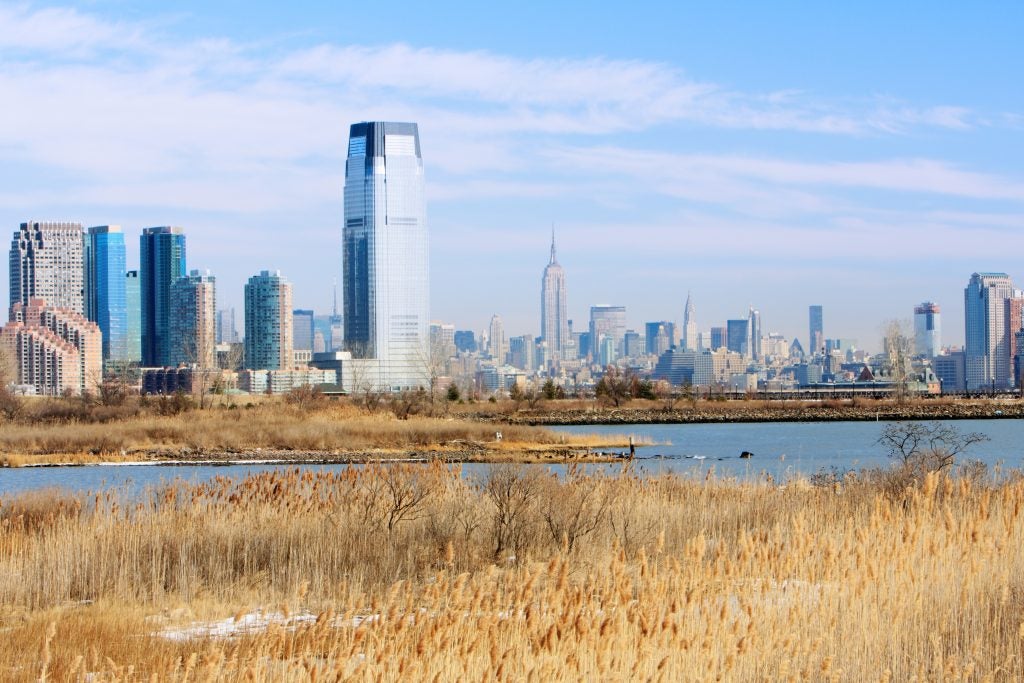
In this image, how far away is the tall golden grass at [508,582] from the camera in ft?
26.2

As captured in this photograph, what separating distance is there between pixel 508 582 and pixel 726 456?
4196 centimetres

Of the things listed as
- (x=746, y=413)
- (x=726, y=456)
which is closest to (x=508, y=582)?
(x=726, y=456)

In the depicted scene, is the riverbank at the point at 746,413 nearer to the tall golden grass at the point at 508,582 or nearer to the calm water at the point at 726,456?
the calm water at the point at 726,456

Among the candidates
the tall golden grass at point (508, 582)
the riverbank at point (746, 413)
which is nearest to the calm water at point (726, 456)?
the riverbank at point (746, 413)

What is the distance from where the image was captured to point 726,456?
51281mm

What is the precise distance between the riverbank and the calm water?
5.36 m

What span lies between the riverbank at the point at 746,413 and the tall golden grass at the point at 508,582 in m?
71.8

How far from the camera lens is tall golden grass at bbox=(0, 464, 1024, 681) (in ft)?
26.2

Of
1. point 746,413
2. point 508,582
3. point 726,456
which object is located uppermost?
point 508,582

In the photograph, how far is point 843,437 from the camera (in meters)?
67.5

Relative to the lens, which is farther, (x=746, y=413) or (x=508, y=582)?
(x=746, y=413)

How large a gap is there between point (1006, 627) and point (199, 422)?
5490 centimetres

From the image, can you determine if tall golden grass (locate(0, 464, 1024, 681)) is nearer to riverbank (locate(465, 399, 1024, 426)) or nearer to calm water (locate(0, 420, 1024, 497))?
calm water (locate(0, 420, 1024, 497))

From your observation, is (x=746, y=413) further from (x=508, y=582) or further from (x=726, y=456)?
(x=508, y=582)
